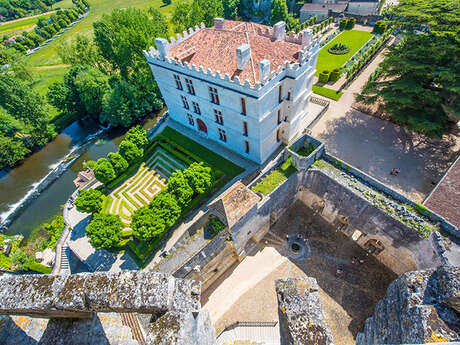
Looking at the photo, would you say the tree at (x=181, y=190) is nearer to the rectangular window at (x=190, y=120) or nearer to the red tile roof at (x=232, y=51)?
the rectangular window at (x=190, y=120)

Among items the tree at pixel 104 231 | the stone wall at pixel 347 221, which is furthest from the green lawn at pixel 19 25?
the stone wall at pixel 347 221

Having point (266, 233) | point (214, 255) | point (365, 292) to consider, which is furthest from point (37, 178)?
point (365, 292)

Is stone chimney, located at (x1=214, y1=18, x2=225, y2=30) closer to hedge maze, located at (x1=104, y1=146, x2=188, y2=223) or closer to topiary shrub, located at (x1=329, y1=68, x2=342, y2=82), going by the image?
hedge maze, located at (x1=104, y1=146, x2=188, y2=223)

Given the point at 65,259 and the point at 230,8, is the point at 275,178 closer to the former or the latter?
the point at 65,259

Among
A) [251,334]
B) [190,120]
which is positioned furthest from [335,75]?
[251,334]

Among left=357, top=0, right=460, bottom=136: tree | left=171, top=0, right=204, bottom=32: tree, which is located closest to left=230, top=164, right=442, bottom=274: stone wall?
left=357, top=0, right=460, bottom=136: tree

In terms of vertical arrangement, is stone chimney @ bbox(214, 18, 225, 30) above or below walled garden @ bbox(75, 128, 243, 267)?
above
